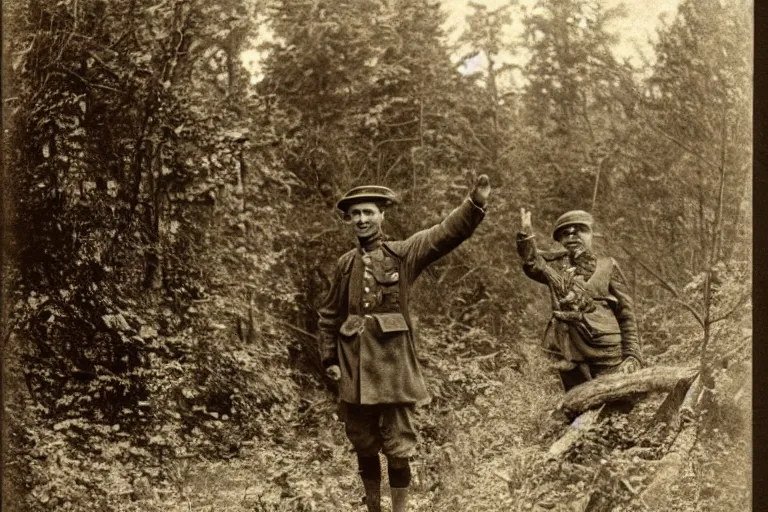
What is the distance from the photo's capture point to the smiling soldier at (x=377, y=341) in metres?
9.22

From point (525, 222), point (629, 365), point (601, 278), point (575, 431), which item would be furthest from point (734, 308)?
point (525, 222)

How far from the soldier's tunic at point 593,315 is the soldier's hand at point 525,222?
63 millimetres

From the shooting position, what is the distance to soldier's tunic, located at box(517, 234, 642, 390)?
9547mm

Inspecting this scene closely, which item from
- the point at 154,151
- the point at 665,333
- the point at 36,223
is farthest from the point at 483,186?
the point at 36,223

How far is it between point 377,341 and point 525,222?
1.44 metres

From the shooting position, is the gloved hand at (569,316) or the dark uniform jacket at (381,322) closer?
the dark uniform jacket at (381,322)

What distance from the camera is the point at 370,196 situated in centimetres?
941

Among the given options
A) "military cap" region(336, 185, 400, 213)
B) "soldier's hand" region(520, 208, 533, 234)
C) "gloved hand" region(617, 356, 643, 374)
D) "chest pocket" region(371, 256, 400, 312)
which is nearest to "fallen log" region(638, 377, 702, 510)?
"gloved hand" region(617, 356, 643, 374)

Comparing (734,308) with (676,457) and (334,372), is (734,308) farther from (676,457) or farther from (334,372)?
(334,372)

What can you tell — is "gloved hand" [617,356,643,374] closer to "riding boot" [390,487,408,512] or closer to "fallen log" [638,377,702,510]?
"fallen log" [638,377,702,510]

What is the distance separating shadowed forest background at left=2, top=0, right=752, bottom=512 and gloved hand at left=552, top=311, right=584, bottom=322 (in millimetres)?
150

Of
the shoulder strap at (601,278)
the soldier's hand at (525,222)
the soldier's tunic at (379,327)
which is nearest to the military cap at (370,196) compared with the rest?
the soldier's tunic at (379,327)

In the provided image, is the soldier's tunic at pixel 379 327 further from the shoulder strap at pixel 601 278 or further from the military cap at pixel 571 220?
the shoulder strap at pixel 601 278

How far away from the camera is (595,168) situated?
971 cm
